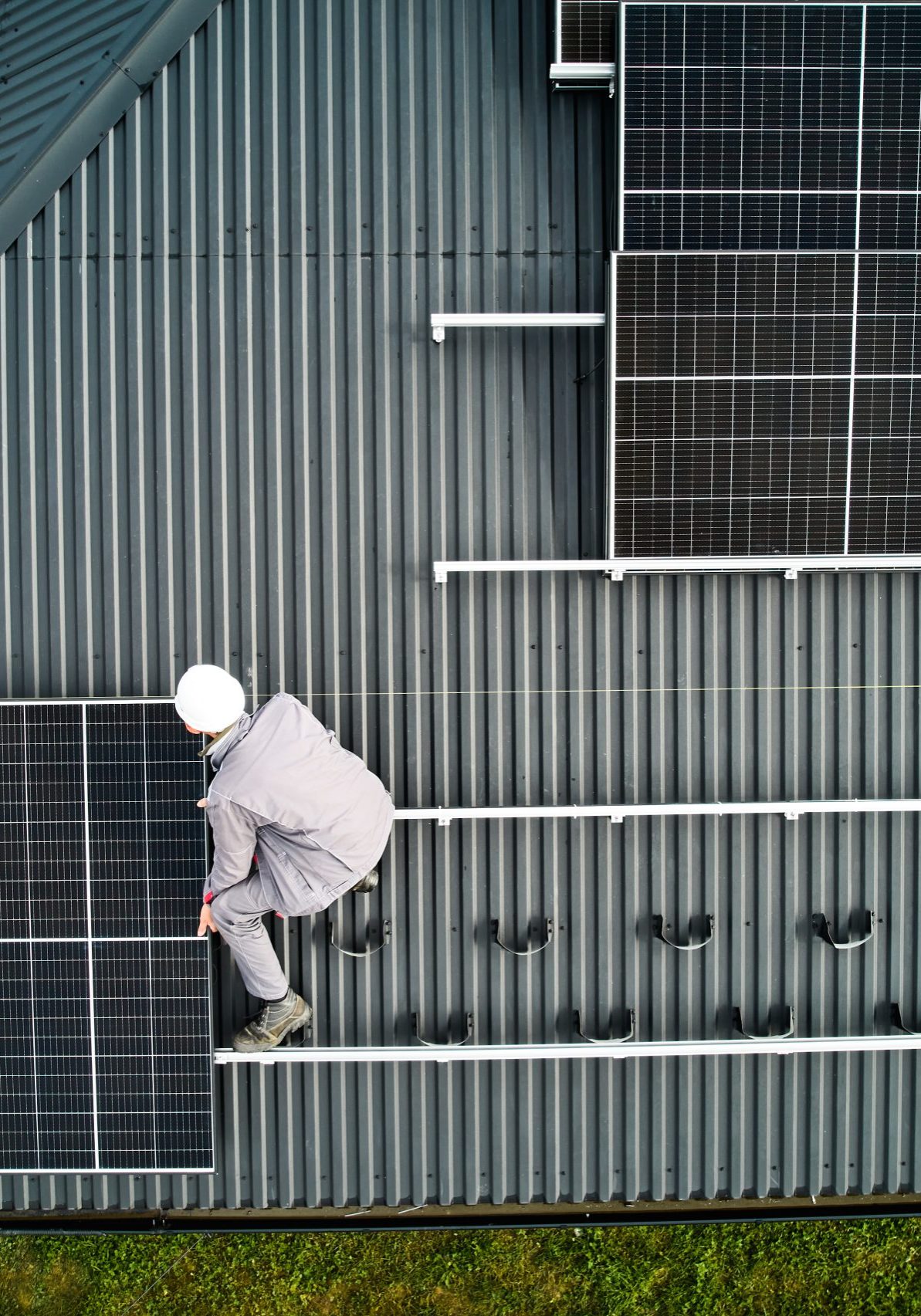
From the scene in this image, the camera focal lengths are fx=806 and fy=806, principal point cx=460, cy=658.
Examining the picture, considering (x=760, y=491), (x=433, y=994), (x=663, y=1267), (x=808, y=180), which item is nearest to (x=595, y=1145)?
(x=433, y=994)

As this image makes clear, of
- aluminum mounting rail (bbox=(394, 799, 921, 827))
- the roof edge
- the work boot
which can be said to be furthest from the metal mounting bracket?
the roof edge

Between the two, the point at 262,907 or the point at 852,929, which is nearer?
the point at 262,907

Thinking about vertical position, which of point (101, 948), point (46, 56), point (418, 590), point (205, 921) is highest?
point (46, 56)

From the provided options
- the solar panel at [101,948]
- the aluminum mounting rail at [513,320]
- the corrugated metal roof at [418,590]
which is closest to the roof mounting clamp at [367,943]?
the corrugated metal roof at [418,590]

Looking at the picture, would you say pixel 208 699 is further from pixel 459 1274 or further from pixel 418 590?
pixel 459 1274

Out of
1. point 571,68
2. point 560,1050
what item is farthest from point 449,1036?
point 571,68

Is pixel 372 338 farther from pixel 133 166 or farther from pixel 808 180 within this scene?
pixel 808 180

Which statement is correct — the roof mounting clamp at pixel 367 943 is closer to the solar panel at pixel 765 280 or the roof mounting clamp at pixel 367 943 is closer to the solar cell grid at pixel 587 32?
the solar panel at pixel 765 280

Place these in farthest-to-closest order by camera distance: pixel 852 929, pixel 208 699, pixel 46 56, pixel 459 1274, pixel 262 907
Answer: pixel 459 1274 → pixel 852 929 → pixel 46 56 → pixel 262 907 → pixel 208 699
